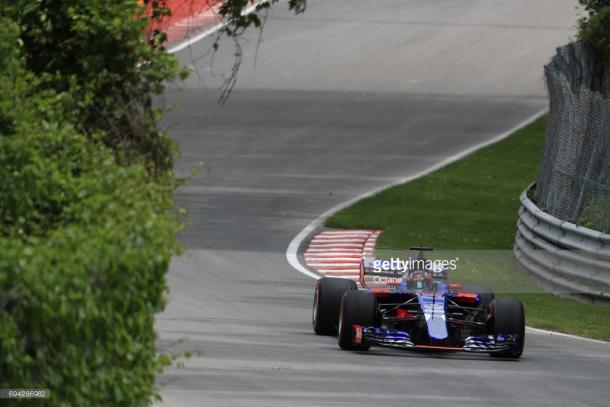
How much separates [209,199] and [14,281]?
77.6 feet

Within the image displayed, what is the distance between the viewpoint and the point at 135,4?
33.7 ft

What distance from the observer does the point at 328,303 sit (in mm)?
16859

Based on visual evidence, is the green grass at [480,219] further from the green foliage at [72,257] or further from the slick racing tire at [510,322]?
the green foliage at [72,257]

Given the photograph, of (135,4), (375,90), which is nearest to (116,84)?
(135,4)

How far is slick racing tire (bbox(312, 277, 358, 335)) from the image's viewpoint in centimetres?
1686

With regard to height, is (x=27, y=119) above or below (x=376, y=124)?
above

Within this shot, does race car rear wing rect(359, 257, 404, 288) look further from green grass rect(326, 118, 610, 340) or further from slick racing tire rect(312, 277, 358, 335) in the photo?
green grass rect(326, 118, 610, 340)

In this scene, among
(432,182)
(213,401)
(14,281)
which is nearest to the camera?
(14,281)

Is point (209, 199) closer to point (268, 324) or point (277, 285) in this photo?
point (277, 285)

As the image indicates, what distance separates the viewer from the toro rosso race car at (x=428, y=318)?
1548 centimetres

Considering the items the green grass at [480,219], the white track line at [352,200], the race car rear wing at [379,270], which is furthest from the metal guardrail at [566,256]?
the race car rear wing at [379,270]

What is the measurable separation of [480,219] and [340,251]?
15.8ft

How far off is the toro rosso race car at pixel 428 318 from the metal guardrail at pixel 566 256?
450cm

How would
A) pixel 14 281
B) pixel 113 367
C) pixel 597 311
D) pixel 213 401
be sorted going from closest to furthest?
pixel 14 281 → pixel 113 367 → pixel 213 401 → pixel 597 311
